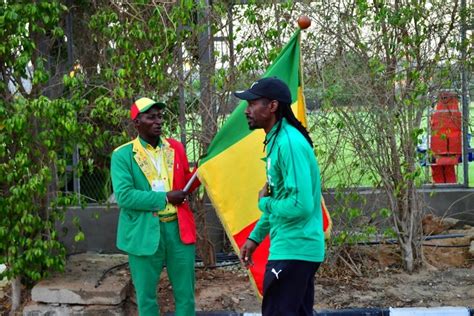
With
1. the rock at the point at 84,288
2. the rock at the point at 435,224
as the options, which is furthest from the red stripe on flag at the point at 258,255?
Result: the rock at the point at 435,224

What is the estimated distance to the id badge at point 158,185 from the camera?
552cm

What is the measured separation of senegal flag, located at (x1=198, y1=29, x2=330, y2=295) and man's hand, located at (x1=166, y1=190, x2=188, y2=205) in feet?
1.05

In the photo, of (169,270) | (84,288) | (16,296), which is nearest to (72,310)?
(84,288)

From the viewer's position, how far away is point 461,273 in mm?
7465

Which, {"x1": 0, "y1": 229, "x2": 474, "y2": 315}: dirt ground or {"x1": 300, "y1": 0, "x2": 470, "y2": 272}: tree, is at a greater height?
{"x1": 300, "y1": 0, "x2": 470, "y2": 272}: tree

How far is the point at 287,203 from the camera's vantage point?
4.20 metres

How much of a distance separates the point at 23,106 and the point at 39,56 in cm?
63

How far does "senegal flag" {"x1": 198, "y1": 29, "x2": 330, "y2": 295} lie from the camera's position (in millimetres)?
5797

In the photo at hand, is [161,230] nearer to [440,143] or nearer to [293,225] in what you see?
[293,225]

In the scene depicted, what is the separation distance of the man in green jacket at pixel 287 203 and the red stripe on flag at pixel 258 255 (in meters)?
1.47

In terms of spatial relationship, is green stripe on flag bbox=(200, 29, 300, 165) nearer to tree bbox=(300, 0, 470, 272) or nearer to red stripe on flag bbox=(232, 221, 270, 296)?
red stripe on flag bbox=(232, 221, 270, 296)

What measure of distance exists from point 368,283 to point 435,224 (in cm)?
163

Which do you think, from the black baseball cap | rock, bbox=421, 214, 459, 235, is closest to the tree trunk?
the black baseball cap

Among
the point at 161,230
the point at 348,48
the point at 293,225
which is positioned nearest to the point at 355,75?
the point at 348,48
